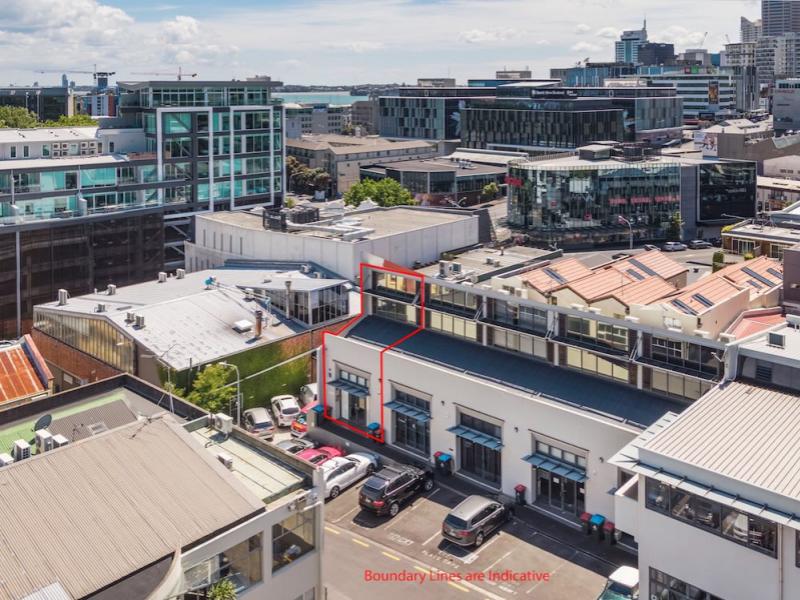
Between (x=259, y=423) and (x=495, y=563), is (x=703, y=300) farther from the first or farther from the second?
(x=259, y=423)

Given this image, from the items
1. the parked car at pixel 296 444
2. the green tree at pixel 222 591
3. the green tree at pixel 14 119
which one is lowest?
the parked car at pixel 296 444

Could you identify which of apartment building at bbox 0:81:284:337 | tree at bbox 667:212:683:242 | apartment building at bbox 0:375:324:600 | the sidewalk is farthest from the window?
tree at bbox 667:212:683:242

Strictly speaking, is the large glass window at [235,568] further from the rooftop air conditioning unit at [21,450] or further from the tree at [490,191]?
the tree at [490,191]

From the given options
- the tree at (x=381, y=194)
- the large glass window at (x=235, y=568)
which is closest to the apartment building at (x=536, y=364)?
the large glass window at (x=235, y=568)

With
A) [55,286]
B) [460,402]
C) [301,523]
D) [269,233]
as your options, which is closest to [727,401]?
[460,402]

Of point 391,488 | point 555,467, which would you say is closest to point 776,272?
point 555,467

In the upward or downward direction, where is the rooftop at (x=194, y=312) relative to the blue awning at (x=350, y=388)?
upward

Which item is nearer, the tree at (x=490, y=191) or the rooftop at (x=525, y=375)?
the rooftop at (x=525, y=375)

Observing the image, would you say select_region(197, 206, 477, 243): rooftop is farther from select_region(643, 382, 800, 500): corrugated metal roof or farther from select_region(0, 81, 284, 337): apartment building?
select_region(643, 382, 800, 500): corrugated metal roof
